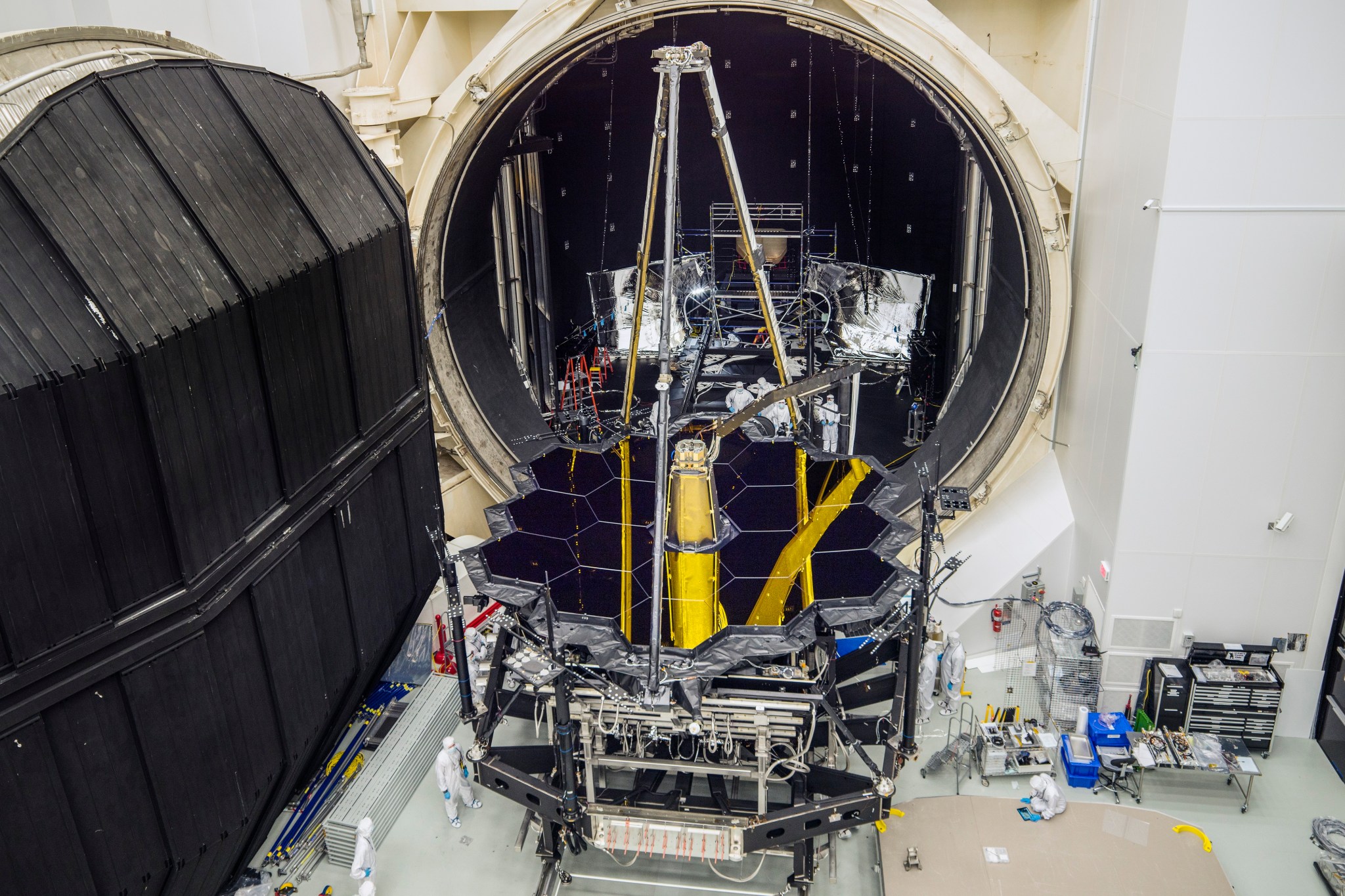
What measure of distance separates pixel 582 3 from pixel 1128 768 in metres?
6.58

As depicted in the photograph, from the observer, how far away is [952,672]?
797cm

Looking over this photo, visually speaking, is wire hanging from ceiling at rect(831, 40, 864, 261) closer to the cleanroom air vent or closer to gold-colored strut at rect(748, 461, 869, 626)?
gold-colored strut at rect(748, 461, 869, 626)

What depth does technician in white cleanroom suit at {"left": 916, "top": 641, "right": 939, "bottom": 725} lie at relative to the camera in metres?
7.74

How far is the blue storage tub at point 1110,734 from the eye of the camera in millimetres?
7430

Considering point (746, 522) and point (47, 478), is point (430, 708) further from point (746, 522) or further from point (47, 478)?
point (47, 478)

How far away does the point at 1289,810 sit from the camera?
7.11m

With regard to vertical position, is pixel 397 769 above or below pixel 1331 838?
above

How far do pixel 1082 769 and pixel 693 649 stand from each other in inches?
123

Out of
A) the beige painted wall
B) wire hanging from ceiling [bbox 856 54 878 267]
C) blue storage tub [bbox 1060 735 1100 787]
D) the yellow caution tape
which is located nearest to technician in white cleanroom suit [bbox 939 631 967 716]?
blue storage tub [bbox 1060 735 1100 787]

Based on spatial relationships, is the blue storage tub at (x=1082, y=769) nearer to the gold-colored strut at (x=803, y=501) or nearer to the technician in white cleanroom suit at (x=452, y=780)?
the gold-colored strut at (x=803, y=501)

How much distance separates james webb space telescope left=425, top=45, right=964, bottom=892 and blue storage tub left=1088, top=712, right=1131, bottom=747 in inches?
57.6

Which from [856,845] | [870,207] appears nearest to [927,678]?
[856,845]

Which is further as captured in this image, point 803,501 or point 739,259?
point 739,259

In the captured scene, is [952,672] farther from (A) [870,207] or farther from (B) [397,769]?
(A) [870,207]
